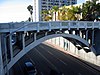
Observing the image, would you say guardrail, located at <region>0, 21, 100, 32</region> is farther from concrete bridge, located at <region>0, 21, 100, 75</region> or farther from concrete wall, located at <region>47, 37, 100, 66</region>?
concrete wall, located at <region>47, 37, 100, 66</region>

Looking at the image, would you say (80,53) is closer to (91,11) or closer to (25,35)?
(91,11)

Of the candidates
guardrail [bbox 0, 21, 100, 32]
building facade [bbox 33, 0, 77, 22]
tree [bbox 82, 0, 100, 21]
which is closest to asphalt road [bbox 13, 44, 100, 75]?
guardrail [bbox 0, 21, 100, 32]

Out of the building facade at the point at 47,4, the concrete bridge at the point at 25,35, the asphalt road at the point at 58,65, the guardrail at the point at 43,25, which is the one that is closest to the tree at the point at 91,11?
the asphalt road at the point at 58,65

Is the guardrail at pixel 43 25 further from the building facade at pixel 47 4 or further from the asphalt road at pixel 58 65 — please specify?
the building facade at pixel 47 4

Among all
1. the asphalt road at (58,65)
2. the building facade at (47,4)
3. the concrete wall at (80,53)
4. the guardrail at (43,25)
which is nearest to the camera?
the guardrail at (43,25)

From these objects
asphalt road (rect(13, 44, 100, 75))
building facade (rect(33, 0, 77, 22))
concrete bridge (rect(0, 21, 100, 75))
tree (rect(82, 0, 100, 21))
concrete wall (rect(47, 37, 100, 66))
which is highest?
building facade (rect(33, 0, 77, 22))

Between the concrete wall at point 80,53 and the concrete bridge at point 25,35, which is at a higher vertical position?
the concrete bridge at point 25,35

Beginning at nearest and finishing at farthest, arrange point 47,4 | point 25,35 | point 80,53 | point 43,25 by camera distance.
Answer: point 43,25 → point 25,35 → point 80,53 → point 47,4

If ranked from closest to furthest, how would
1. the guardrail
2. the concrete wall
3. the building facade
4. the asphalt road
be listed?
the guardrail < the asphalt road < the concrete wall < the building facade

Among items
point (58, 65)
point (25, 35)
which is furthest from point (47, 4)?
point (25, 35)

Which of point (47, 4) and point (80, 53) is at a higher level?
point (47, 4)

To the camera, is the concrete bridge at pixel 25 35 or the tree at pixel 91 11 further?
the tree at pixel 91 11

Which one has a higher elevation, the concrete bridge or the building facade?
the building facade

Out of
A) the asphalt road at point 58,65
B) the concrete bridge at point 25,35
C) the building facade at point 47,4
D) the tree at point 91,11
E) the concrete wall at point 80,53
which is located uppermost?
the building facade at point 47,4
